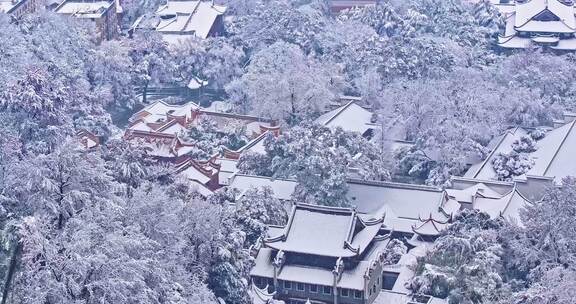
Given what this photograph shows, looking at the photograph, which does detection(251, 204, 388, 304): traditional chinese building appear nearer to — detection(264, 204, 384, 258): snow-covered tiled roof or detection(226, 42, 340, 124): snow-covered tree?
detection(264, 204, 384, 258): snow-covered tiled roof

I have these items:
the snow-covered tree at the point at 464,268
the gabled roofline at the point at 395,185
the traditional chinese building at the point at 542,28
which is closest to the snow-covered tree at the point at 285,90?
the gabled roofline at the point at 395,185

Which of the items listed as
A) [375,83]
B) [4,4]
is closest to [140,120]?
[375,83]

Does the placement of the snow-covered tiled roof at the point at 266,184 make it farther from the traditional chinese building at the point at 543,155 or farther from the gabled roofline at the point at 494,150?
the gabled roofline at the point at 494,150

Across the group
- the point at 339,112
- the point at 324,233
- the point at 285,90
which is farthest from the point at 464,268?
the point at 339,112

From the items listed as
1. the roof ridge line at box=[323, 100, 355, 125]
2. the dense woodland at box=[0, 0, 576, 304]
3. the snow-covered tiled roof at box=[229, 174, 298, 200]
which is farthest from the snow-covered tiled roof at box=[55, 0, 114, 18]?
the snow-covered tiled roof at box=[229, 174, 298, 200]

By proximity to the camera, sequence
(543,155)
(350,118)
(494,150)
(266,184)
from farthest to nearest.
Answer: (350,118) → (494,150) → (543,155) → (266,184)

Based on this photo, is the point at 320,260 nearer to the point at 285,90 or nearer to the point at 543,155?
the point at 543,155
